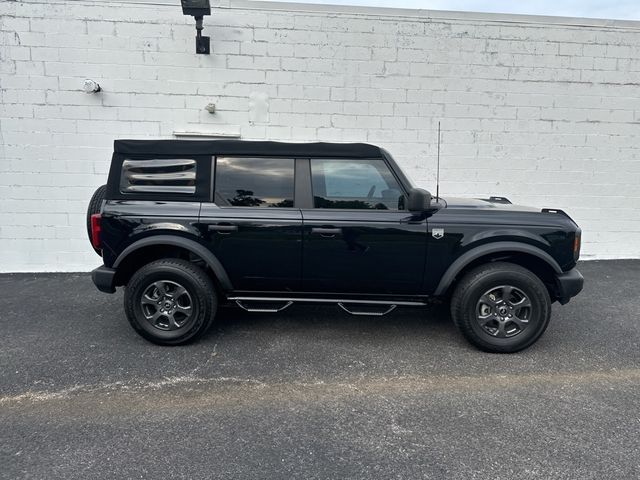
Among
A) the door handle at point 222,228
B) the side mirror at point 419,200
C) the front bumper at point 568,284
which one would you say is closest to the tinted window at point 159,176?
the door handle at point 222,228

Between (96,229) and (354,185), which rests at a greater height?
(354,185)

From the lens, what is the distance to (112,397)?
120 inches

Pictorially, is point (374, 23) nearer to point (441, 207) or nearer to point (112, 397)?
point (441, 207)

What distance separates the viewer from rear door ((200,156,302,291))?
3742mm

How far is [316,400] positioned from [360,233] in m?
1.42

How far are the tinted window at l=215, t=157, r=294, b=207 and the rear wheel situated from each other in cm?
73

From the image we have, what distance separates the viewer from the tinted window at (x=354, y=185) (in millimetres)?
3814

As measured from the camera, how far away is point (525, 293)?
3.69 meters

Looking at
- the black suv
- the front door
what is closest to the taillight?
the black suv

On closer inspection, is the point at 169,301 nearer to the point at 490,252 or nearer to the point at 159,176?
the point at 159,176

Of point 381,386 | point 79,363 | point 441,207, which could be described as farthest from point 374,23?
point 79,363

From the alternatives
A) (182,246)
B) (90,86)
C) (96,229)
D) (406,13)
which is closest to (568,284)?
(182,246)

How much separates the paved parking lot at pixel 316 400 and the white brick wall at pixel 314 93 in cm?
278

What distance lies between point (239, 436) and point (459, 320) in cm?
211
